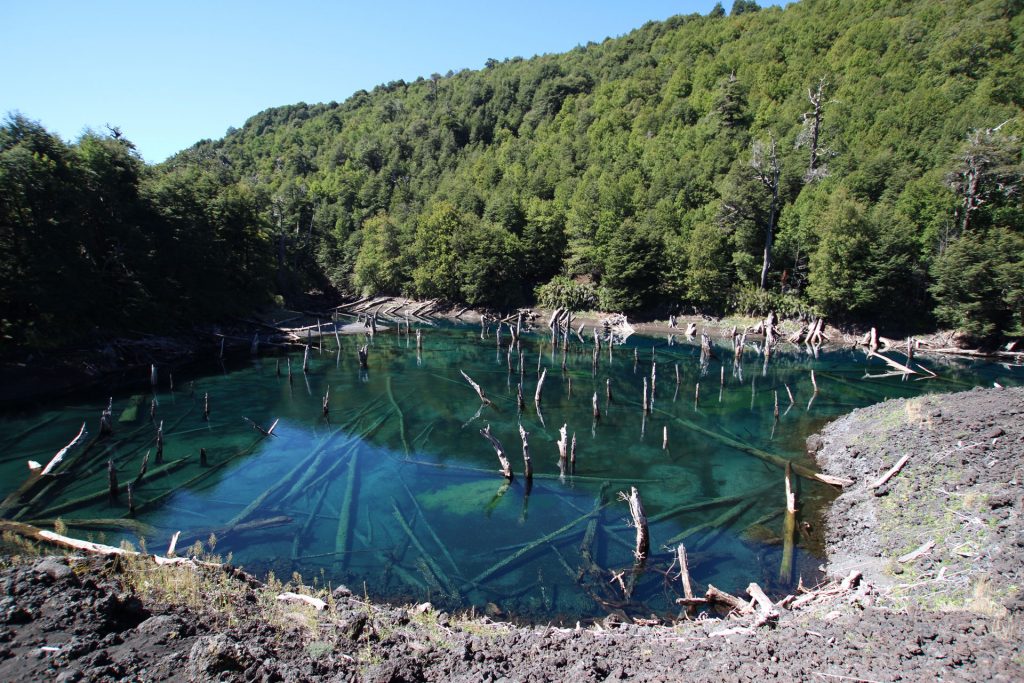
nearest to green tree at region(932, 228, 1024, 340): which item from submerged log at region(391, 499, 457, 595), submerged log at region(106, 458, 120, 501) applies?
submerged log at region(391, 499, 457, 595)

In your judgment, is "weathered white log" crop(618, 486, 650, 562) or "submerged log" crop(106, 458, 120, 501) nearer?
"weathered white log" crop(618, 486, 650, 562)

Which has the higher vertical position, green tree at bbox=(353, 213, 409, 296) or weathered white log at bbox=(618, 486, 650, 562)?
green tree at bbox=(353, 213, 409, 296)

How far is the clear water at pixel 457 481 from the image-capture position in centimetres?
1559

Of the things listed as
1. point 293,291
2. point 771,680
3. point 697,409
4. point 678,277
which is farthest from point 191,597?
point 293,291

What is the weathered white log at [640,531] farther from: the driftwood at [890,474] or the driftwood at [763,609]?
the driftwood at [890,474]

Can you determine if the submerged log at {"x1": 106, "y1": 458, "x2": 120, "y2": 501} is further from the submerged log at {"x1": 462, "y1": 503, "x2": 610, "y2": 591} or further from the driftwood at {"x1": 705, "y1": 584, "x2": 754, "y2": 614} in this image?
the driftwood at {"x1": 705, "y1": 584, "x2": 754, "y2": 614}

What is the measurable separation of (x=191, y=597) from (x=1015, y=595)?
612 inches

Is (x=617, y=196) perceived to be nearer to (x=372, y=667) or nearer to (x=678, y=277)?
(x=678, y=277)

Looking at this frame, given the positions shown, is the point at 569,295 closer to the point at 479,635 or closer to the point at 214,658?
the point at 479,635

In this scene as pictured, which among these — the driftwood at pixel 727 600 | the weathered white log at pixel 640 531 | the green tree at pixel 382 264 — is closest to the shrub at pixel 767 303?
the green tree at pixel 382 264

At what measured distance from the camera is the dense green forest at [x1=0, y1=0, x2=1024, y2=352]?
136 feet

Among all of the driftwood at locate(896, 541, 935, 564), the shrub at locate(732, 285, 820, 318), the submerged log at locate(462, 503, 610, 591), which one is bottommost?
the submerged log at locate(462, 503, 610, 591)

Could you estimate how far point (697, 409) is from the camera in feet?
105

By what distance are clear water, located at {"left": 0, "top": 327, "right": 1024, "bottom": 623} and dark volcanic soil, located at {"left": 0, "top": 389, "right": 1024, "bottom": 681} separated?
10.2 ft
